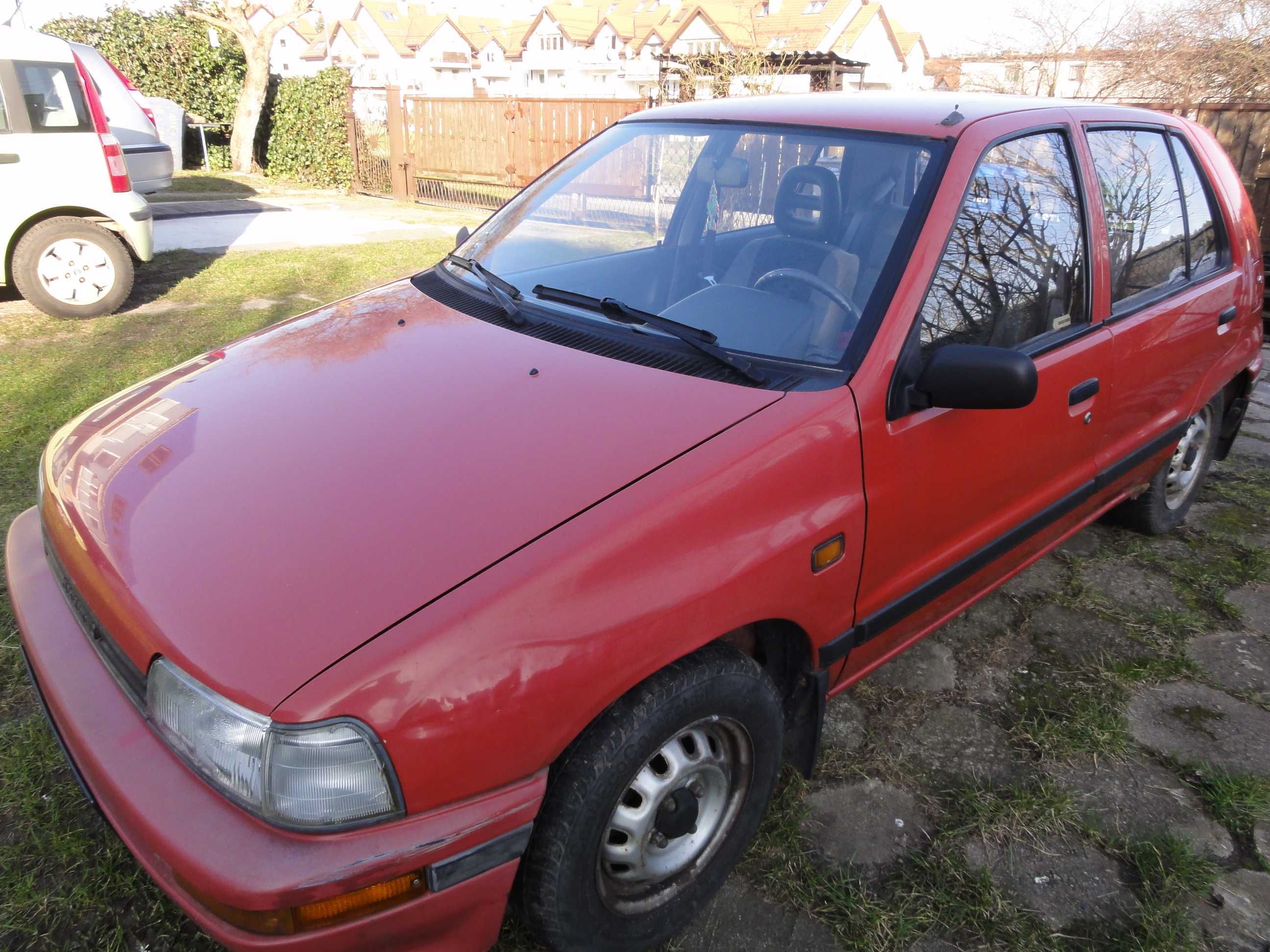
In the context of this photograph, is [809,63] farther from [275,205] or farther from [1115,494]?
[1115,494]

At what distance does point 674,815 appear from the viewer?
5.97 ft

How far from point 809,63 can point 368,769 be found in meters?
15.6

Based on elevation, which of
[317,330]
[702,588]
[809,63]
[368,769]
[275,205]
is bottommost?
[275,205]

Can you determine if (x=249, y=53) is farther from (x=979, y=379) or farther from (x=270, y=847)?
(x=270, y=847)

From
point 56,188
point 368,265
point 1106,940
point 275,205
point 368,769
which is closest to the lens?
point 368,769

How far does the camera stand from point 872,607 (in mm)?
2133

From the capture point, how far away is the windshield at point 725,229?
216cm

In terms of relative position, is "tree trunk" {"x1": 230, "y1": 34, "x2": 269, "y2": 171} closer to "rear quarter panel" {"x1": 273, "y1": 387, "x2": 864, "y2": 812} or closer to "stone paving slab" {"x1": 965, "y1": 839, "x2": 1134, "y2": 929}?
"rear quarter panel" {"x1": 273, "y1": 387, "x2": 864, "y2": 812}

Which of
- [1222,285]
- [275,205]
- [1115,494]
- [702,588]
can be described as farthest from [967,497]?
[275,205]

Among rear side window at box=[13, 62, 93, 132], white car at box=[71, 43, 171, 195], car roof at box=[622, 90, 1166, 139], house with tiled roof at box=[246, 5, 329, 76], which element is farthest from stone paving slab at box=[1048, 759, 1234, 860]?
house with tiled roof at box=[246, 5, 329, 76]

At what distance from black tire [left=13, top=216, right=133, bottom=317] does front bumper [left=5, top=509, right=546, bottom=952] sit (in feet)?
19.2

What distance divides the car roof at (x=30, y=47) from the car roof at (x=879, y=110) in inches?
213

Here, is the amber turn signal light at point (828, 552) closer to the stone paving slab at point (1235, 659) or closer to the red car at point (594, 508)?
the red car at point (594, 508)

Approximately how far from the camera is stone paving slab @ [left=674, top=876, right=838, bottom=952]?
1936 mm
